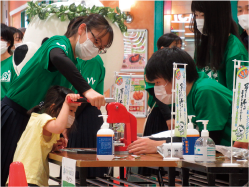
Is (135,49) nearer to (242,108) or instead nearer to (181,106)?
(181,106)

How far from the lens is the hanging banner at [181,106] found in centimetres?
145

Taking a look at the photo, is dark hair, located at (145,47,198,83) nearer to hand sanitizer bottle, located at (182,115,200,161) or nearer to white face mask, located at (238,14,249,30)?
hand sanitizer bottle, located at (182,115,200,161)

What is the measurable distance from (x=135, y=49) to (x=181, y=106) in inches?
184

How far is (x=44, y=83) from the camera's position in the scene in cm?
223

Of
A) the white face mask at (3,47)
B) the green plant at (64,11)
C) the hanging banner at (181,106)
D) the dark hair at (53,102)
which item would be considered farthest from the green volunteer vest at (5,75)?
the hanging banner at (181,106)

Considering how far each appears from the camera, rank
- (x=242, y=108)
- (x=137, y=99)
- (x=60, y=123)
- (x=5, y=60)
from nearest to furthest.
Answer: (x=242, y=108) < (x=60, y=123) < (x=5, y=60) < (x=137, y=99)

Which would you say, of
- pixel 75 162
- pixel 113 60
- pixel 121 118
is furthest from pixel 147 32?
pixel 75 162

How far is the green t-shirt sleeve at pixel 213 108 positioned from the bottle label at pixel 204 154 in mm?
363

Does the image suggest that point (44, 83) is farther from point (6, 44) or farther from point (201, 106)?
point (6, 44)

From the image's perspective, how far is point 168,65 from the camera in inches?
74.4

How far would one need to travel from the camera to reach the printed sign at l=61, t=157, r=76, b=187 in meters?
1.45

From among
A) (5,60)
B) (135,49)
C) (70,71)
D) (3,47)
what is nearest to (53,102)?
(70,71)

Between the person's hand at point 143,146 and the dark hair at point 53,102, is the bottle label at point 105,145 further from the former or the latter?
the dark hair at point 53,102

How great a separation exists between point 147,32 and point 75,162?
476 centimetres
